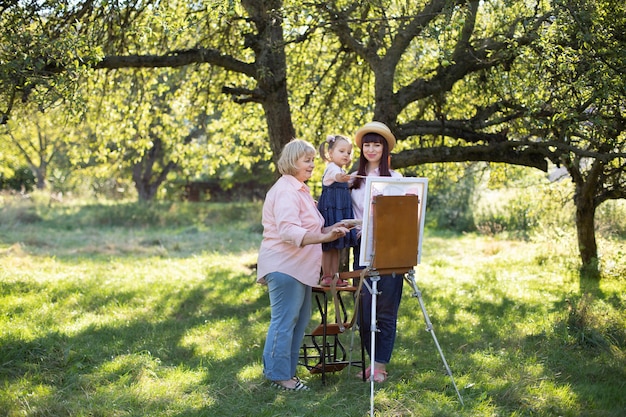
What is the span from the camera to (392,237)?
452cm

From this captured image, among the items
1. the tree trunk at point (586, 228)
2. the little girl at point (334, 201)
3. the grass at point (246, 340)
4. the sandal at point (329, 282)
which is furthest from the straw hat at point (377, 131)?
the tree trunk at point (586, 228)

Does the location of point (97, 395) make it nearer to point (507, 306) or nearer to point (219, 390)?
point (219, 390)

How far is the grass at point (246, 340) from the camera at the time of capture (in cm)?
475

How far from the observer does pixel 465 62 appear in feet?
27.1

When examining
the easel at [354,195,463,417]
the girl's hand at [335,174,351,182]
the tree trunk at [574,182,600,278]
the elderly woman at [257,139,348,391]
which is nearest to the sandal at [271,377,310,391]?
the elderly woman at [257,139,348,391]

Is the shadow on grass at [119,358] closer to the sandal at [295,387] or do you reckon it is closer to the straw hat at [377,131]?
the sandal at [295,387]

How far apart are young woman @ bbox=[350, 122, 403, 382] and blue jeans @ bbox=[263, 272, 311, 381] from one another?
51 cm

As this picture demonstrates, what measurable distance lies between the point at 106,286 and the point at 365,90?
488 cm

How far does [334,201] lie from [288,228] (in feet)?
1.57

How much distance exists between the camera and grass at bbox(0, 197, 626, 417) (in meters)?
4.75

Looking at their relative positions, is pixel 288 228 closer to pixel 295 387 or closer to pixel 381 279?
pixel 381 279

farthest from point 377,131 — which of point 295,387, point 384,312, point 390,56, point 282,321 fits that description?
point 390,56

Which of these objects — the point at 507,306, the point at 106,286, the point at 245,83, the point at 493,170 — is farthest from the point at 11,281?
the point at 493,170

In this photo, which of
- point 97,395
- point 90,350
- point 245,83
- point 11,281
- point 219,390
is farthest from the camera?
point 245,83
